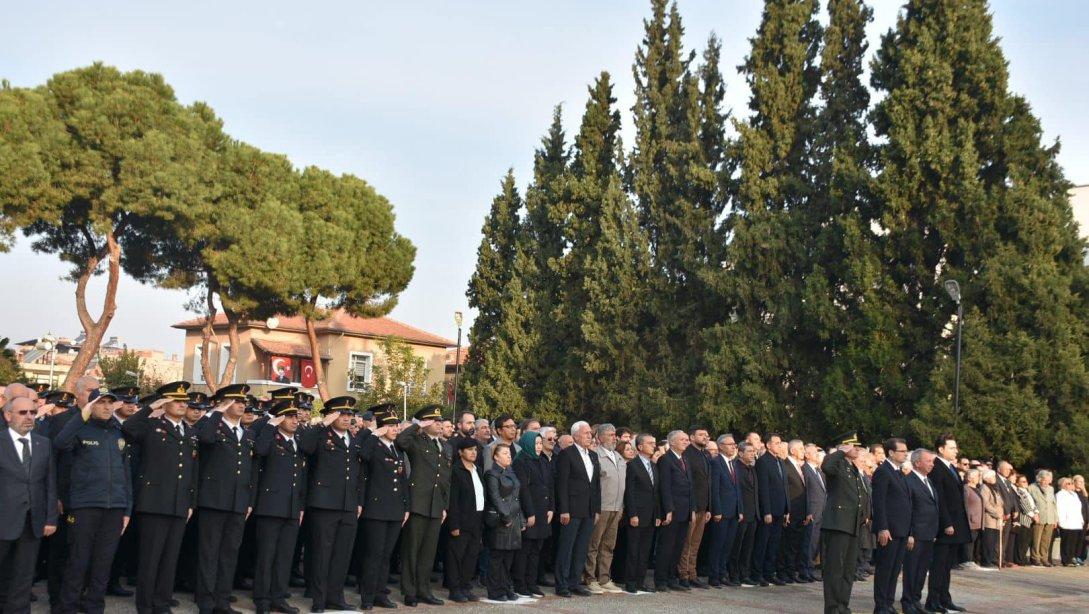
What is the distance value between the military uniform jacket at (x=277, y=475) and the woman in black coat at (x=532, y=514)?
2559mm

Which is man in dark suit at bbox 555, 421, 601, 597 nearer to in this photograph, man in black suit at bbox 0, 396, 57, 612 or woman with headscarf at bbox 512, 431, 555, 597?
woman with headscarf at bbox 512, 431, 555, 597

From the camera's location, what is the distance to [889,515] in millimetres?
10891

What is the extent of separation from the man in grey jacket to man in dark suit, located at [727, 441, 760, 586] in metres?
1.73

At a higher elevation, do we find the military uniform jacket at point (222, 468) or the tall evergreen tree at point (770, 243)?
the tall evergreen tree at point (770, 243)

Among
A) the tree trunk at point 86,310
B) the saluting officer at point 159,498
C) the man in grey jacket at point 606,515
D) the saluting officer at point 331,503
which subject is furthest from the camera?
the tree trunk at point 86,310

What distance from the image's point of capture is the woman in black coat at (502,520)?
35.3 ft

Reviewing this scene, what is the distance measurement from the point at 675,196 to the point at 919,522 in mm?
18584

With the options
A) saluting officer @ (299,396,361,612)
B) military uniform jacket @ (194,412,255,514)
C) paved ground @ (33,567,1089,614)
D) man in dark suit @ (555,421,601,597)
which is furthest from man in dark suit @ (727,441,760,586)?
military uniform jacket @ (194,412,255,514)

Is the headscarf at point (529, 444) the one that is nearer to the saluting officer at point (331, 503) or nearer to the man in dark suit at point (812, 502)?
the saluting officer at point (331, 503)

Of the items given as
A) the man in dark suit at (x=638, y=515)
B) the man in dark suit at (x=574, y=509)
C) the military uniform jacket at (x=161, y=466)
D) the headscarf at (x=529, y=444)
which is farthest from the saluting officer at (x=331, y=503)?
the man in dark suit at (x=638, y=515)

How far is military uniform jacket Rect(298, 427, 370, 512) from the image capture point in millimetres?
9617

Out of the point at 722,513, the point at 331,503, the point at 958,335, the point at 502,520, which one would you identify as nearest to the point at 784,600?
the point at 722,513

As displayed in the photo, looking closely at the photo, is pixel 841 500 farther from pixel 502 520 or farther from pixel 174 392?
pixel 174 392

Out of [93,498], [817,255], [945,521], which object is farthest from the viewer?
[817,255]
